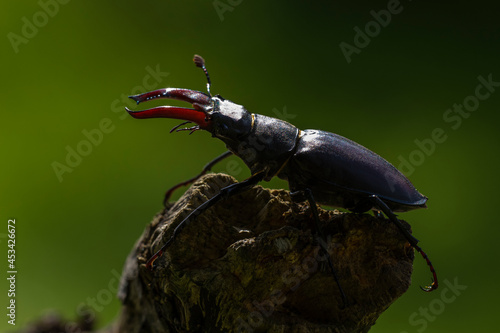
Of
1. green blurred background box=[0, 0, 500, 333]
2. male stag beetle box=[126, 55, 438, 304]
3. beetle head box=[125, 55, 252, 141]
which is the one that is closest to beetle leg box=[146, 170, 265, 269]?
male stag beetle box=[126, 55, 438, 304]

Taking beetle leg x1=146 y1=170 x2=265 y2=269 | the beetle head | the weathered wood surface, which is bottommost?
the weathered wood surface

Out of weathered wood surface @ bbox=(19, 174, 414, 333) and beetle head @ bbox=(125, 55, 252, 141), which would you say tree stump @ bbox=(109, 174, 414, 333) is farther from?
beetle head @ bbox=(125, 55, 252, 141)

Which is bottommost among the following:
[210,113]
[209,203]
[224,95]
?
[209,203]

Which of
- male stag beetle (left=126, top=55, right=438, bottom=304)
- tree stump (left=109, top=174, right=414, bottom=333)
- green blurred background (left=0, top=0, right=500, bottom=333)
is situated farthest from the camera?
green blurred background (left=0, top=0, right=500, bottom=333)

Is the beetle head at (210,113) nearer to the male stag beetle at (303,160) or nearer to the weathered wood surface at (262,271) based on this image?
the male stag beetle at (303,160)

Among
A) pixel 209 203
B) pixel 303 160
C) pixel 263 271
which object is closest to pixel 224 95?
pixel 303 160

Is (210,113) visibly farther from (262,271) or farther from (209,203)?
(262,271)

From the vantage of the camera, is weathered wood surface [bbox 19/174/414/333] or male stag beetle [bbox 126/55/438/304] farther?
male stag beetle [bbox 126/55/438/304]
